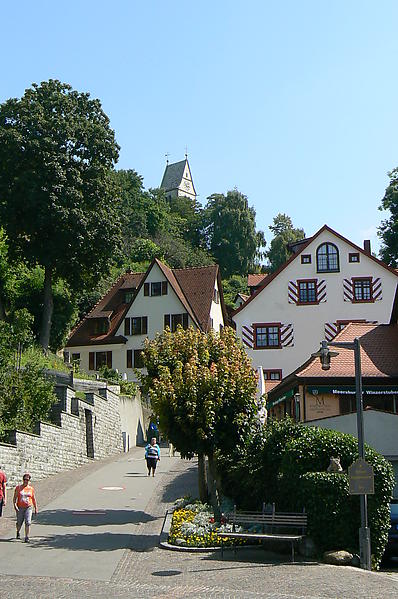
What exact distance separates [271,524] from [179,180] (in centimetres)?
15626

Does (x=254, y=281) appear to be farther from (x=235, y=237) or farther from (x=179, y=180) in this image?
(x=179, y=180)

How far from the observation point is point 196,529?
18.0m

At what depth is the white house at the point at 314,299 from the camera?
158 feet

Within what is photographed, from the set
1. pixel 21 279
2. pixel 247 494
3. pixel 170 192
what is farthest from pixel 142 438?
pixel 170 192

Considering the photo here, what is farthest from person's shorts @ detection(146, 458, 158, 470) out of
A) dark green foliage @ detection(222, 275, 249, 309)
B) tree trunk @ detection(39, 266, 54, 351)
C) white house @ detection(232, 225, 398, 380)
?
dark green foliage @ detection(222, 275, 249, 309)

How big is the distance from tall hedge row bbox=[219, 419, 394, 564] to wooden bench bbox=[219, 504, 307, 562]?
266mm

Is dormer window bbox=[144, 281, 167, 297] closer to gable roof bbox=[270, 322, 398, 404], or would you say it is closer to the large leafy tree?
the large leafy tree

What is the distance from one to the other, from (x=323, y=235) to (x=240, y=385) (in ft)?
98.0

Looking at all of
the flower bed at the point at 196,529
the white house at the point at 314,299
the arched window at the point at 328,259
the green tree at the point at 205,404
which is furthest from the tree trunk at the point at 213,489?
the arched window at the point at 328,259

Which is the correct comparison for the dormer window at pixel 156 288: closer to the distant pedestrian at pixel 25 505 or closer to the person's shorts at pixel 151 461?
the person's shorts at pixel 151 461

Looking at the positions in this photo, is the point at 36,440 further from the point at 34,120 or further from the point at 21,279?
the point at 21,279

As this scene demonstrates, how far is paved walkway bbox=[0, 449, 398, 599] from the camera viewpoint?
1277 cm

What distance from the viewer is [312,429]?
1880 cm

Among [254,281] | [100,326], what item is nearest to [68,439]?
[100,326]
